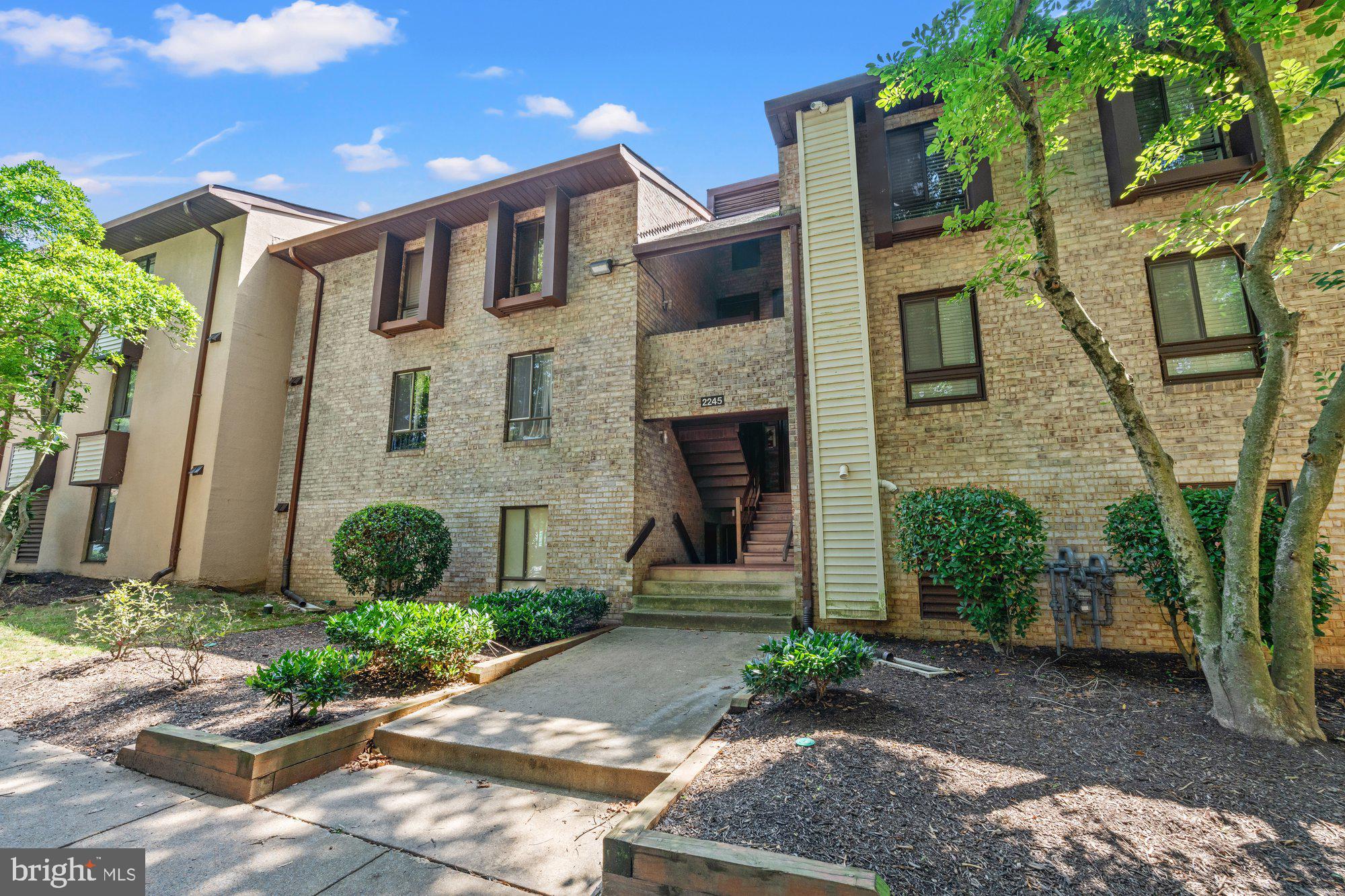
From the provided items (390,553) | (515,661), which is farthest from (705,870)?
(390,553)

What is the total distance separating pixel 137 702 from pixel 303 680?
2528mm

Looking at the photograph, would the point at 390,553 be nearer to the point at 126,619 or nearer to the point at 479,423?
the point at 479,423

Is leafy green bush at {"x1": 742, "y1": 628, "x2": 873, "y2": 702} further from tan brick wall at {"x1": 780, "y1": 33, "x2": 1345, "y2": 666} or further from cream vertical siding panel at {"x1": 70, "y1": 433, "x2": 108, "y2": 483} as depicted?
cream vertical siding panel at {"x1": 70, "y1": 433, "x2": 108, "y2": 483}

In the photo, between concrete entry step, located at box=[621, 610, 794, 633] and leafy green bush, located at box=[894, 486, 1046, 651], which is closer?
leafy green bush, located at box=[894, 486, 1046, 651]

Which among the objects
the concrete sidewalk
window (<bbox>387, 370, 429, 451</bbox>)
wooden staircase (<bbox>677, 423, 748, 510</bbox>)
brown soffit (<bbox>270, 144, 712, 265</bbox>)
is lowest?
the concrete sidewalk

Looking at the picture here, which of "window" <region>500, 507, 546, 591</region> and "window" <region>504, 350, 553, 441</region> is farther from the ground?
"window" <region>504, 350, 553, 441</region>

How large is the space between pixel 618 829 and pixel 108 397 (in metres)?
17.2

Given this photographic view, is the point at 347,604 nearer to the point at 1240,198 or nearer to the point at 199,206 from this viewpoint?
the point at 199,206

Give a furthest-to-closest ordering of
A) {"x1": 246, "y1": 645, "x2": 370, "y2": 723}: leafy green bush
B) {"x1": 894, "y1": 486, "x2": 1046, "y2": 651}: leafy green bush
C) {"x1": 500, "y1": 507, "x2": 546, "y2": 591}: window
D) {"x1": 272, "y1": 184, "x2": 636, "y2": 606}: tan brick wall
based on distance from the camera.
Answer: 1. {"x1": 500, "y1": 507, "x2": 546, "y2": 591}: window
2. {"x1": 272, "y1": 184, "x2": 636, "y2": 606}: tan brick wall
3. {"x1": 894, "y1": 486, "x2": 1046, "y2": 651}: leafy green bush
4. {"x1": 246, "y1": 645, "x2": 370, "y2": 723}: leafy green bush

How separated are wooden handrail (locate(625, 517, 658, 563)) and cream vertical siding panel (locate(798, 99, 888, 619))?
9.45ft

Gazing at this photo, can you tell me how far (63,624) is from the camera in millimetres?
8641

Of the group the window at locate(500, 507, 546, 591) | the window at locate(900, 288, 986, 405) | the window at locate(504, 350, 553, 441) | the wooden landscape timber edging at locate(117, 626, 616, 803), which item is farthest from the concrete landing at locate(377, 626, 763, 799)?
the window at locate(504, 350, 553, 441)

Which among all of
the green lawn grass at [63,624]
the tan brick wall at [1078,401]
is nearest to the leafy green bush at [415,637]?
the green lawn grass at [63,624]

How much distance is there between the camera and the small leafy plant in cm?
591
